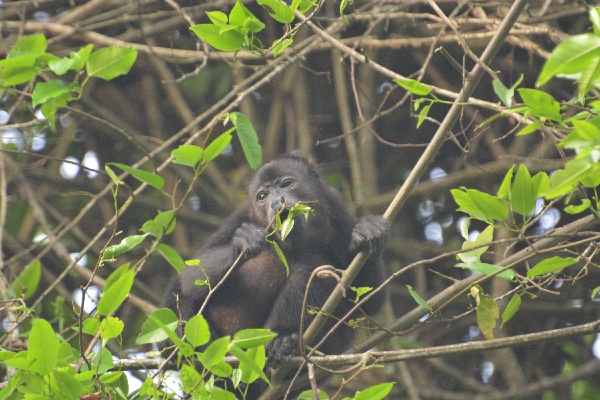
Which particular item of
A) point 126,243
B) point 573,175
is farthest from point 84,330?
point 573,175

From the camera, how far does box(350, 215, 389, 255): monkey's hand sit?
4219 mm

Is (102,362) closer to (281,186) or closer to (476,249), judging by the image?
(476,249)

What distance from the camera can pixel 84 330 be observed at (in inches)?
120

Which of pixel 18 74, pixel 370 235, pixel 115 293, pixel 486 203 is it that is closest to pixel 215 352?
pixel 115 293

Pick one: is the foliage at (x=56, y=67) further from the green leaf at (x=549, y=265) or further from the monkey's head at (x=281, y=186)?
the green leaf at (x=549, y=265)

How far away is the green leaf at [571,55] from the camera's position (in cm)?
197

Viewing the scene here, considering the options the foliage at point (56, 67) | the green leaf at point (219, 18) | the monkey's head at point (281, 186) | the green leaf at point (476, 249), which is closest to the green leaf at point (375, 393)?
the green leaf at point (476, 249)

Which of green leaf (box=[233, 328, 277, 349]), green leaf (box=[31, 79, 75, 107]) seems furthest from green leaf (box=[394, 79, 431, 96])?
green leaf (box=[31, 79, 75, 107])

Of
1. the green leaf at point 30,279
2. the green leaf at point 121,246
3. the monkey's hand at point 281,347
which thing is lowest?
the green leaf at point 30,279

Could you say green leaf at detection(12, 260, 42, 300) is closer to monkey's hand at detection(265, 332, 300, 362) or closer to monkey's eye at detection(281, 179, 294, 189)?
monkey's hand at detection(265, 332, 300, 362)

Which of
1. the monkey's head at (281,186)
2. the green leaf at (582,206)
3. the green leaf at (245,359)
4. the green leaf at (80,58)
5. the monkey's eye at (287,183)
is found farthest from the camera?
the monkey's eye at (287,183)

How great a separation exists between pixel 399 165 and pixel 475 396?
7.12ft

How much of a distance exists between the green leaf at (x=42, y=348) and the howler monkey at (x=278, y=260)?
1690mm

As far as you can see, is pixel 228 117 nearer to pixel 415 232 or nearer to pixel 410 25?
pixel 410 25
